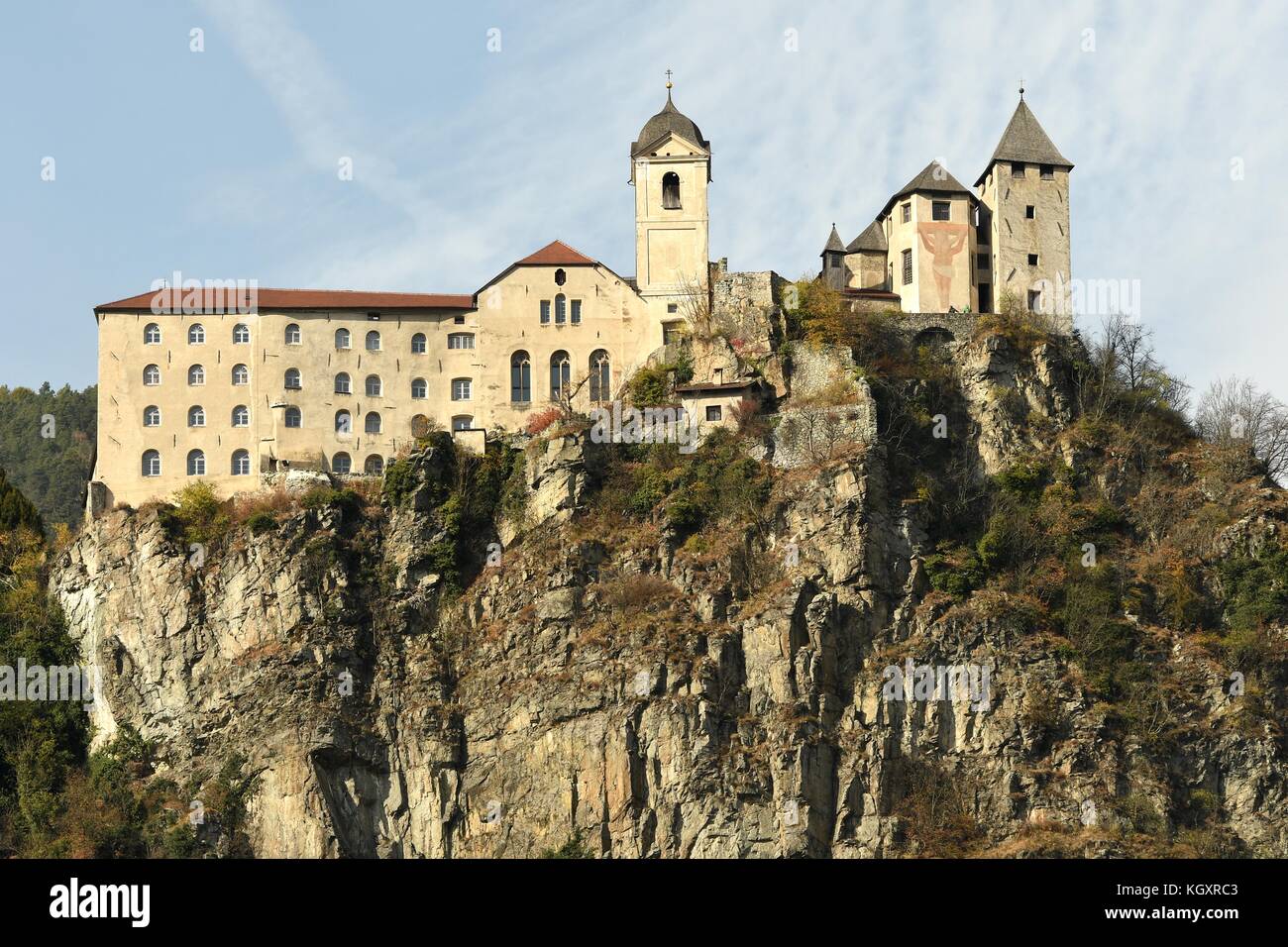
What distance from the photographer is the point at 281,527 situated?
7288cm

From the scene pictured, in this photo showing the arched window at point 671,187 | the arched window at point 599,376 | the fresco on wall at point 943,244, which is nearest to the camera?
the arched window at point 599,376

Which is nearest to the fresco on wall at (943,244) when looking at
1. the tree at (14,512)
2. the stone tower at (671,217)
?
the stone tower at (671,217)

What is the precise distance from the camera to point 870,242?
82500 millimetres

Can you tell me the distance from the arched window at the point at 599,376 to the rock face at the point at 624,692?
17.3ft

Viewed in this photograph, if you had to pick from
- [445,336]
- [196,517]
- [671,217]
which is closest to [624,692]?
[196,517]

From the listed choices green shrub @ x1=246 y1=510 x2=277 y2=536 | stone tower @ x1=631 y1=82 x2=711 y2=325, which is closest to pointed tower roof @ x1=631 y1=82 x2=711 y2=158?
stone tower @ x1=631 y1=82 x2=711 y2=325

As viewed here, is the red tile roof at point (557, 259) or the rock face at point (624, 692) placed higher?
the red tile roof at point (557, 259)

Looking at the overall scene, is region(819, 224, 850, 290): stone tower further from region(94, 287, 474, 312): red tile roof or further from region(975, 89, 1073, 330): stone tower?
region(94, 287, 474, 312): red tile roof

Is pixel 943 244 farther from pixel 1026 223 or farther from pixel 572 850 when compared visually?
pixel 572 850

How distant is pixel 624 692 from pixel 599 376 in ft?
53.6

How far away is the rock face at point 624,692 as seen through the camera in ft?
212

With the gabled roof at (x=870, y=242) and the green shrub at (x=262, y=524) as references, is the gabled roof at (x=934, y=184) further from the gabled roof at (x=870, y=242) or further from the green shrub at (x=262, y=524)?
the green shrub at (x=262, y=524)

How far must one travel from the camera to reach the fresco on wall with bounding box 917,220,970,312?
79625mm
